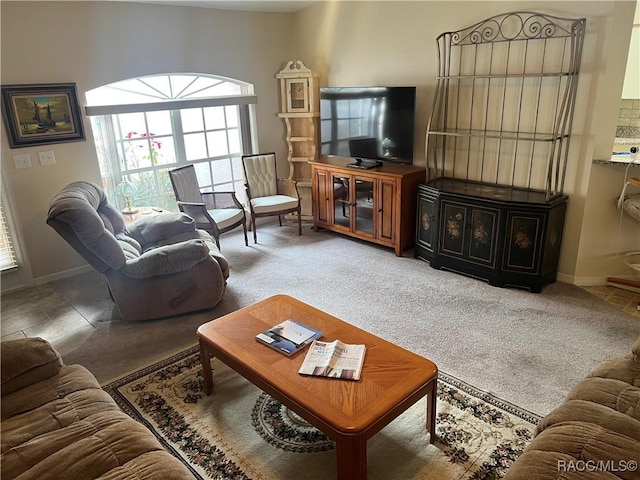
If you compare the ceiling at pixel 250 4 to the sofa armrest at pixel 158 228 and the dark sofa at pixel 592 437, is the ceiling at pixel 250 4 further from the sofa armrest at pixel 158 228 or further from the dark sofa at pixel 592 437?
the dark sofa at pixel 592 437

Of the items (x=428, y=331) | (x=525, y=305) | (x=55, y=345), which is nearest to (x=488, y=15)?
(x=525, y=305)

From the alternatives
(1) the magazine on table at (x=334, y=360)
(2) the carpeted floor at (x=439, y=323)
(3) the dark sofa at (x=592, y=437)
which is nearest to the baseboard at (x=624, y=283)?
(2) the carpeted floor at (x=439, y=323)

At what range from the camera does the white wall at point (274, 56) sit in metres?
3.48

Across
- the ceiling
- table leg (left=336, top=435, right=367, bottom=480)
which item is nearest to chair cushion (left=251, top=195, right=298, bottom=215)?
the ceiling

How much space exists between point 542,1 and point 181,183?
11.5 ft

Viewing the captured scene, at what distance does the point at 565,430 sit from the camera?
1648 mm

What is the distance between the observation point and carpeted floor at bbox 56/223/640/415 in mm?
2752

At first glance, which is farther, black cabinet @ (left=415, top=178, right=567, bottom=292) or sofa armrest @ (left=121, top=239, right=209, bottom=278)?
black cabinet @ (left=415, top=178, right=567, bottom=292)

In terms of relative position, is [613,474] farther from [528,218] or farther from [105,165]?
[105,165]

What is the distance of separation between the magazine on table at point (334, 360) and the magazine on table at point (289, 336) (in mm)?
60

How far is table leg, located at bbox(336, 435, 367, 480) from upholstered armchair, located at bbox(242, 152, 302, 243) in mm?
3403

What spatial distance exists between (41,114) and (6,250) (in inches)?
47.7

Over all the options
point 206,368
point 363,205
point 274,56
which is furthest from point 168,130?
point 206,368

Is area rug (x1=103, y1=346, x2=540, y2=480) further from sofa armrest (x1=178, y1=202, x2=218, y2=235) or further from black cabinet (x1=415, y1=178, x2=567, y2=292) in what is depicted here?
sofa armrest (x1=178, y1=202, x2=218, y2=235)
